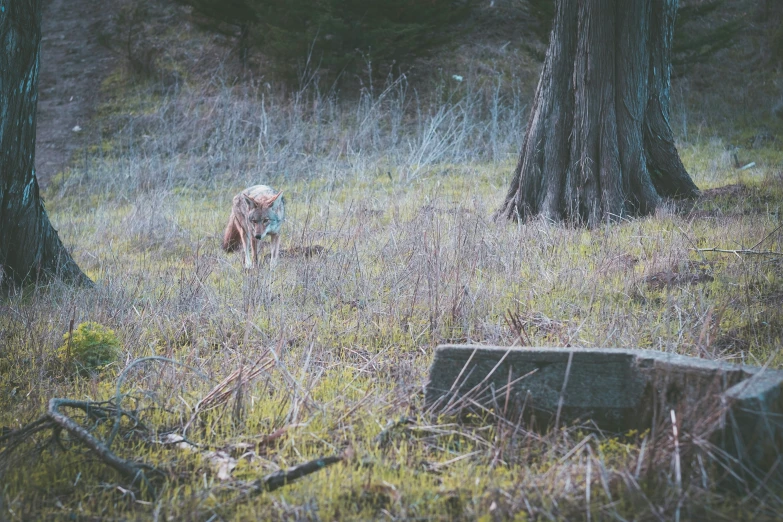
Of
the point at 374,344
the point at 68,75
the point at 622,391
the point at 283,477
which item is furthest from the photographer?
the point at 68,75

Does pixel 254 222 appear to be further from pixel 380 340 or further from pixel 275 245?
pixel 380 340

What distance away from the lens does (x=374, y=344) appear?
4.09 meters

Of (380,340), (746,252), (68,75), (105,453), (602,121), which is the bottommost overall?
(105,453)

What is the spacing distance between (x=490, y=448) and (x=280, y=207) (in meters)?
5.32

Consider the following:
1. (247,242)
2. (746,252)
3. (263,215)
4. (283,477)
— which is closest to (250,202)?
(263,215)

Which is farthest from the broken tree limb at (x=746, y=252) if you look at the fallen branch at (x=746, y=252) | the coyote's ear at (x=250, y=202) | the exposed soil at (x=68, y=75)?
the exposed soil at (x=68, y=75)

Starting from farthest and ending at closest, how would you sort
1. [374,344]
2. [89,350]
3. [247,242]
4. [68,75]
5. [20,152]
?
[68,75] → [247,242] → [20,152] → [374,344] → [89,350]

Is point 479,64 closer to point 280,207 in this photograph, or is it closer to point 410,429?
point 280,207

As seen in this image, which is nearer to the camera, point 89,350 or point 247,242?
point 89,350

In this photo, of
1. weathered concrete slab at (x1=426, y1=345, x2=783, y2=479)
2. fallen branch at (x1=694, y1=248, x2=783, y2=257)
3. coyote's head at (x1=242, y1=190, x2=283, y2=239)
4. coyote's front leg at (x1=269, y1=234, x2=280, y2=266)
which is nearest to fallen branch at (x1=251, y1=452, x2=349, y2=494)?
weathered concrete slab at (x1=426, y1=345, x2=783, y2=479)

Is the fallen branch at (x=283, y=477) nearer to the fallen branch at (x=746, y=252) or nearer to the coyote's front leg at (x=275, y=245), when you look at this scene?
the fallen branch at (x=746, y=252)

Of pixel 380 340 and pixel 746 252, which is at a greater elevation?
pixel 746 252

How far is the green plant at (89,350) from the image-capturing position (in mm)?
3783

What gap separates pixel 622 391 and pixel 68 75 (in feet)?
63.0
